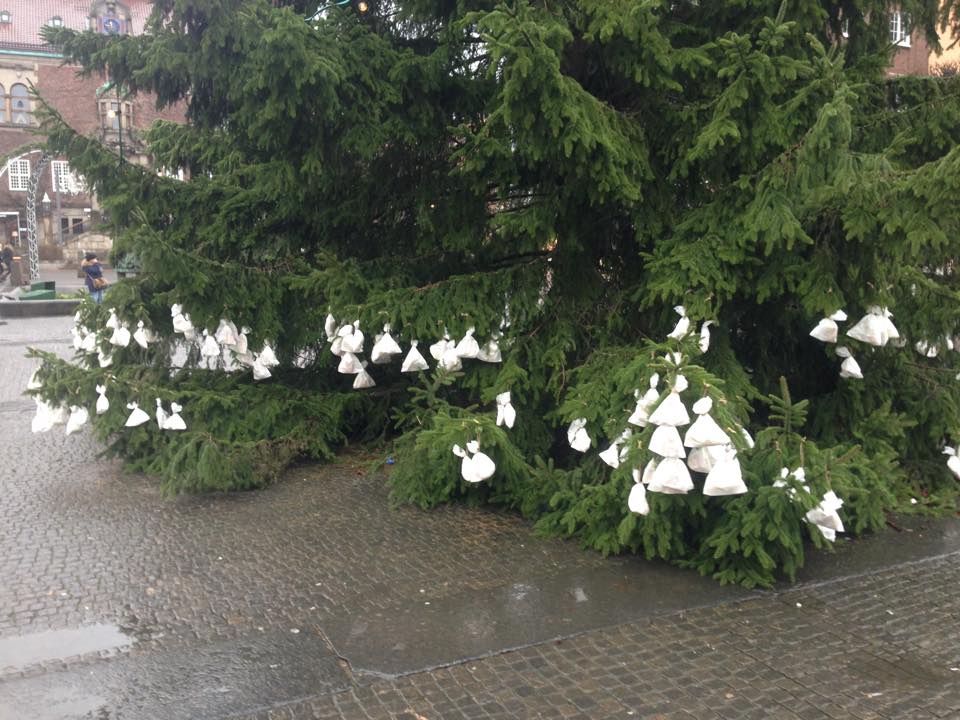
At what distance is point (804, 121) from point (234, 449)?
16.2 feet

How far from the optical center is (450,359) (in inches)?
275

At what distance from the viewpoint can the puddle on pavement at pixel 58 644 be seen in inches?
181

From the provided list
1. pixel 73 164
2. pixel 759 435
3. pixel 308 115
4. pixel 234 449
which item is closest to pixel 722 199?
pixel 759 435

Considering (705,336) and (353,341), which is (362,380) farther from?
(705,336)

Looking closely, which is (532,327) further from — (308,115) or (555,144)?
(308,115)

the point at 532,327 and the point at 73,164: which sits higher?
the point at 73,164

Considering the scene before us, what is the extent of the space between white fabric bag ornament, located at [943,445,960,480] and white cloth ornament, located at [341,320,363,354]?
180 inches

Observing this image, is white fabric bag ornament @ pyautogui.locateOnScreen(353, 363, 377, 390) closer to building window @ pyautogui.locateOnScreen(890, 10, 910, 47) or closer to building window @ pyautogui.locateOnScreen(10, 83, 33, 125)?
building window @ pyautogui.locateOnScreen(890, 10, 910, 47)

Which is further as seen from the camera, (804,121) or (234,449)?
(234,449)

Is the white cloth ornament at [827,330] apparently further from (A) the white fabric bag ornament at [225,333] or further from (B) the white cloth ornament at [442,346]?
(A) the white fabric bag ornament at [225,333]

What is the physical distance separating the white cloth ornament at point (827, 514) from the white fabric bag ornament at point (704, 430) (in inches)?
29.7

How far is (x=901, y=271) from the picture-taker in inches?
261

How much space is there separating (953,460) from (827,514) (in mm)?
2193

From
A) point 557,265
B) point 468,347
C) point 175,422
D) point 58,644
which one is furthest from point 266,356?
point 58,644
